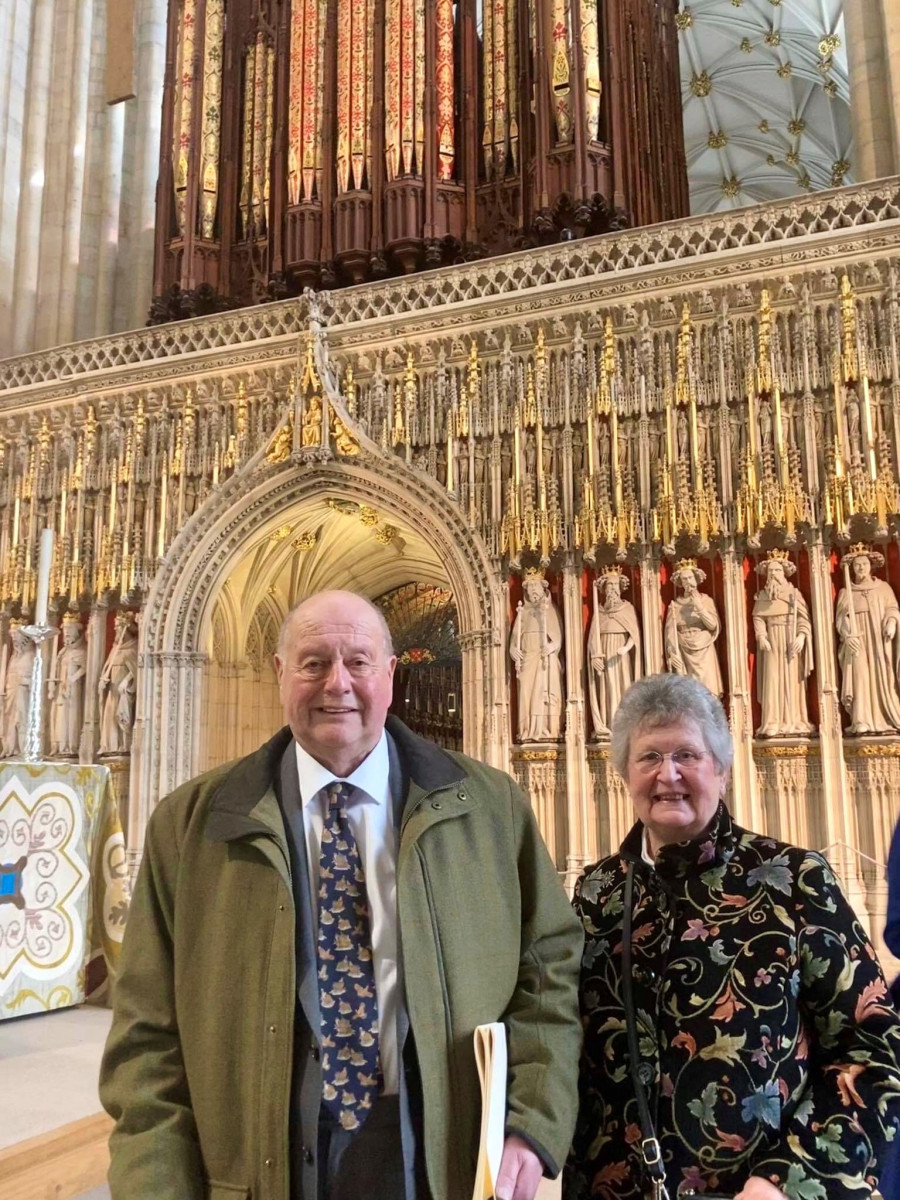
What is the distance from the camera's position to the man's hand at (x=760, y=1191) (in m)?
1.56

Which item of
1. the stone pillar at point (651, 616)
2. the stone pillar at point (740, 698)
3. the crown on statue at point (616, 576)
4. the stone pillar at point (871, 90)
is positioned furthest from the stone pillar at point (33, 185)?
the stone pillar at point (871, 90)

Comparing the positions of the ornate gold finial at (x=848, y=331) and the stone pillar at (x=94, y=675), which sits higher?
the ornate gold finial at (x=848, y=331)

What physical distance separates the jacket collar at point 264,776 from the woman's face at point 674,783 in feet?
1.10

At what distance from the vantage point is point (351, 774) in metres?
1.82

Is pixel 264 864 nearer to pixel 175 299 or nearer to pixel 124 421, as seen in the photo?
pixel 124 421

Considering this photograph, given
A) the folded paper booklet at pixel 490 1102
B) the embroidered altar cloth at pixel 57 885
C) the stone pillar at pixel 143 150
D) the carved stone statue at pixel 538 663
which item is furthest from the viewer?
the stone pillar at pixel 143 150

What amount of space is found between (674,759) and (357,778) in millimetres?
570

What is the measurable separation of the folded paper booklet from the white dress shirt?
0.46ft

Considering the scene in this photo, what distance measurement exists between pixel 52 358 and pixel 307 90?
4160 millimetres

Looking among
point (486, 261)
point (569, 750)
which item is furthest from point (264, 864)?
point (486, 261)

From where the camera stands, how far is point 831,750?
746 centimetres

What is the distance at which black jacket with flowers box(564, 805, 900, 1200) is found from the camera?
1641 millimetres

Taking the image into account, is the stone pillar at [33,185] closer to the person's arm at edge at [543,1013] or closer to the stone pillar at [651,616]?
the stone pillar at [651,616]

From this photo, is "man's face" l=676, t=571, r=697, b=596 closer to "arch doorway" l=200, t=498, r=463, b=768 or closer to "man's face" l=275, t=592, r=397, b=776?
"arch doorway" l=200, t=498, r=463, b=768
